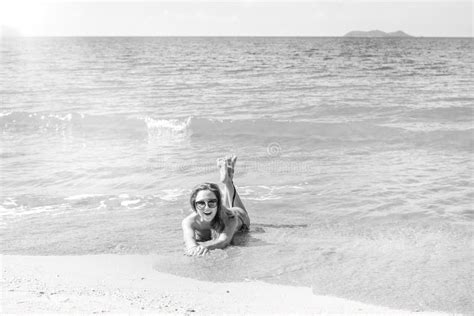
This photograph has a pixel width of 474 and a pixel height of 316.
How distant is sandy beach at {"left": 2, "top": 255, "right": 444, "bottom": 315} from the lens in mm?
4070

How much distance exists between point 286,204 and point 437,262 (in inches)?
Result: 113

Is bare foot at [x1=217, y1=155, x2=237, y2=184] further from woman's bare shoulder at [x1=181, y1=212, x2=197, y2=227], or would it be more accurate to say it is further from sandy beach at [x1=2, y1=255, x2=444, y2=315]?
sandy beach at [x1=2, y1=255, x2=444, y2=315]

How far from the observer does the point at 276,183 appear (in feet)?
30.3

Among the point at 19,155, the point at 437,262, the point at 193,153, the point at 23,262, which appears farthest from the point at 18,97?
the point at 437,262

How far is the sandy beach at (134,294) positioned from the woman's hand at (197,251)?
1.68 feet

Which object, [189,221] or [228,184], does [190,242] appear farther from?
[228,184]

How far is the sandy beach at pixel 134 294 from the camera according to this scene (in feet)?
13.4

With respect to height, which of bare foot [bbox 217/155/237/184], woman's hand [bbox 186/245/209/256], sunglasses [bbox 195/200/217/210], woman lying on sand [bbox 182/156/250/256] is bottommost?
woman's hand [bbox 186/245/209/256]

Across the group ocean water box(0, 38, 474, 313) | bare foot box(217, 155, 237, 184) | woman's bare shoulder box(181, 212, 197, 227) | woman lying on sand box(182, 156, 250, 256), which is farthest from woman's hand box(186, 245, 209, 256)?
bare foot box(217, 155, 237, 184)

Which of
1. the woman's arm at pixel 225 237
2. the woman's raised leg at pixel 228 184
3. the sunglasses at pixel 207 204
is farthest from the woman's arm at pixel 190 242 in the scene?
the woman's raised leg at pixel 228 184

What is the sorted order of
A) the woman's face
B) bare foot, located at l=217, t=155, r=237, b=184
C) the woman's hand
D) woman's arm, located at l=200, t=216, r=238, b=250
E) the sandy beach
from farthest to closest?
bare foot, located at l=217, t=155, r=237, b=184, the woman's face, woman's arm, located at l=200, t=216, r=238, b=250, the woman's hand, the sandy beach

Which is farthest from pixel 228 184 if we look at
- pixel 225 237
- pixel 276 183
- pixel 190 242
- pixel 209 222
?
pixel 276 183

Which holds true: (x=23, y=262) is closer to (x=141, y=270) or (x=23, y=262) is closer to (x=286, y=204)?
(x=141, y=270)

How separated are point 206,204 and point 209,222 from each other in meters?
0.31
